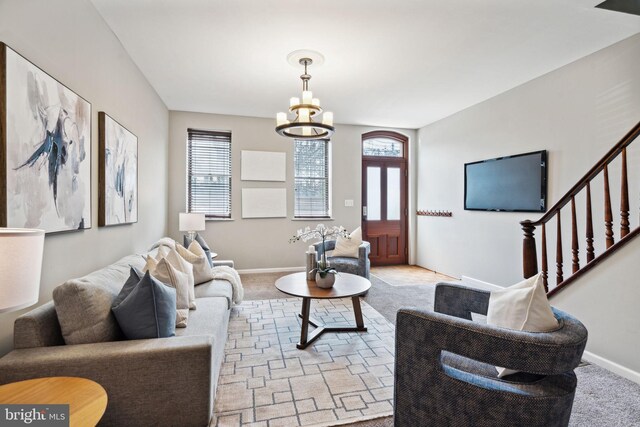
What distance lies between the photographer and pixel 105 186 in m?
2.54

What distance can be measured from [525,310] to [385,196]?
495 cm

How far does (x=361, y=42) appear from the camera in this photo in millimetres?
2939

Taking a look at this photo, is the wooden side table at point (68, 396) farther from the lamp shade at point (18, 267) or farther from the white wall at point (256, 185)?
the white wall at point (256, 185)

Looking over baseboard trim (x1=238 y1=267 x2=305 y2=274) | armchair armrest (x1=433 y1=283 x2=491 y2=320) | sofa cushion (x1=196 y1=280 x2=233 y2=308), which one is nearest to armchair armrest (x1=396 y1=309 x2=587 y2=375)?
armchair armrest (x1=433 y1=283 x2=491 y2=320)

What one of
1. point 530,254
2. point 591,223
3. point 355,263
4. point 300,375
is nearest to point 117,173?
point 300,375

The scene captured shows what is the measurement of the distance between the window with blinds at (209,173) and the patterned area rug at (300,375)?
102 inches

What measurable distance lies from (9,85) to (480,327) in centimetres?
239

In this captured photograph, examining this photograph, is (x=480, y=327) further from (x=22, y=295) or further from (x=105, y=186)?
(x=105, y=186)

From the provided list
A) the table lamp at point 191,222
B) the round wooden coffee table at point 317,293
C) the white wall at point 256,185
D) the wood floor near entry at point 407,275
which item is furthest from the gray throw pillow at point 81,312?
the wood floor near entry at point 407,275

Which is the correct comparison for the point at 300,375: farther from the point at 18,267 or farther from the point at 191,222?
the point at 191,222

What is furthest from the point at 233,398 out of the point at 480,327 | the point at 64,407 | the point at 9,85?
the point at 9,85

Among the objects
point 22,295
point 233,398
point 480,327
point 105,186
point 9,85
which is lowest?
point 233,398

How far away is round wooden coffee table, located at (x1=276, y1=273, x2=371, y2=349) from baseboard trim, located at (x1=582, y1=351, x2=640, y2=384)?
178 cm

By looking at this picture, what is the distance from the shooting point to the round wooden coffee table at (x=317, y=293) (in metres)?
2.72
